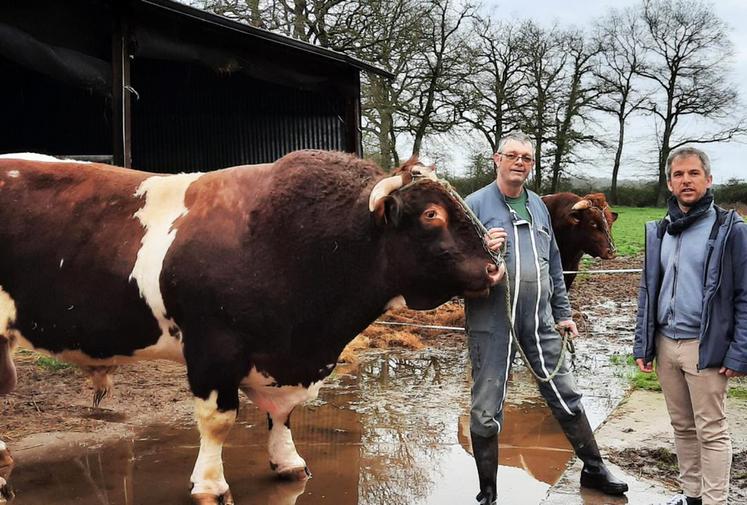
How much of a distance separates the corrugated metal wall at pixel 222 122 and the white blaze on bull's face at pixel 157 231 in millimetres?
5454

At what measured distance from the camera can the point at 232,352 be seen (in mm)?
4023

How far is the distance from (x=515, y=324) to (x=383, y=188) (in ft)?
3.66

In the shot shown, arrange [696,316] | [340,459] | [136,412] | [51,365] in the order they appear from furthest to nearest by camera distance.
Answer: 1. [51,365]
2. [136,412]
3. [340,459]
4. [696,316]

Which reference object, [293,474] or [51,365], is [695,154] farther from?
[51,365]

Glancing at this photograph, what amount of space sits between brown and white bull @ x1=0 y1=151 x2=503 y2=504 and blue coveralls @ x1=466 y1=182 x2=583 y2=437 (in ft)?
0.82

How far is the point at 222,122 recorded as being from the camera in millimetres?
9906

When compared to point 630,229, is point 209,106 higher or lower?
higher

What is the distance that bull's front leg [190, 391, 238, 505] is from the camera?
4086 mm

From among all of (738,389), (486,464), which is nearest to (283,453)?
(486,464)

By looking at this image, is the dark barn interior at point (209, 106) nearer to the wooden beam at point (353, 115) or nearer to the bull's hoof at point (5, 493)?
the wooden beam at point (353, 115)

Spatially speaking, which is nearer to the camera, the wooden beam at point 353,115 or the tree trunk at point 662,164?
the wooden beam at point 353,115

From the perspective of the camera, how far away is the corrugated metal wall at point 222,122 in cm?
969

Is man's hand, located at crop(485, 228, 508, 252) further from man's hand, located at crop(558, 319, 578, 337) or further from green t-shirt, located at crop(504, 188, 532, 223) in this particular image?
man's hand, located at crop(558, 319, 578, 337)

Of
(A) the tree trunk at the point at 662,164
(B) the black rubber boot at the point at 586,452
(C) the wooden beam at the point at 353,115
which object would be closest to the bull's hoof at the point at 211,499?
(B) the black rubber boot at the point at 586,452
